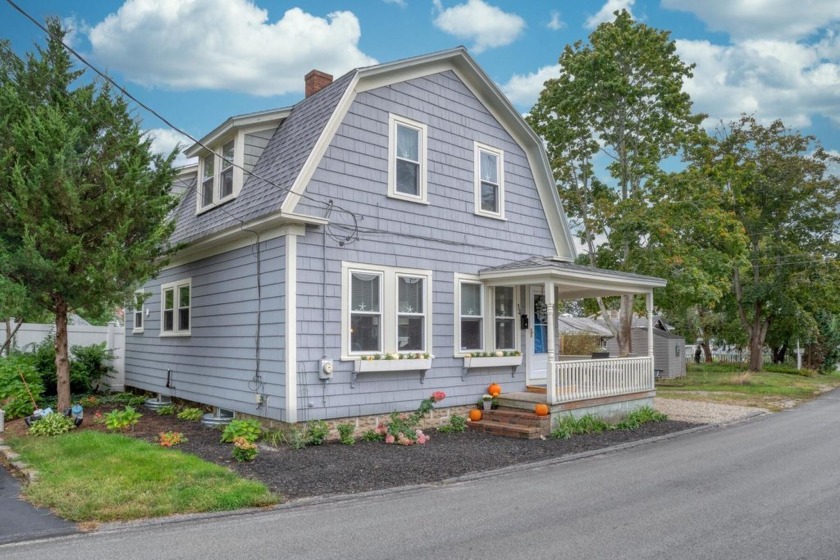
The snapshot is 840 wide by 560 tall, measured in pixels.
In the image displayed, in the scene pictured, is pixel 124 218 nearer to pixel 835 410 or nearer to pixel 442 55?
pixel 442 55

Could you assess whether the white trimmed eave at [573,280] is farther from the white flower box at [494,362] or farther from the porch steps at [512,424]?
the porch steps at [512,424]

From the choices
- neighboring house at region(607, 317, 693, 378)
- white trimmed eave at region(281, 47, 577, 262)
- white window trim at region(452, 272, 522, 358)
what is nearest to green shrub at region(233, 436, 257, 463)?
white trimmed eave at region(281, 47, 577, 262)

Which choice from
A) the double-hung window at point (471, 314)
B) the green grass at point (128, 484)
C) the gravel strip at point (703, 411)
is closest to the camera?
the green grass at point (128, 484)

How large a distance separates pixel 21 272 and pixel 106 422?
113 inches

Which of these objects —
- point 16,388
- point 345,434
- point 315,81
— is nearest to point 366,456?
point 345,434

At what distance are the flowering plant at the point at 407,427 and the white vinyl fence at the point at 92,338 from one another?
9.31 metres

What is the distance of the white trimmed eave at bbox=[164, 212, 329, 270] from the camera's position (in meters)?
9.56

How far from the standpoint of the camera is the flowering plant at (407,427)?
10.0 meters

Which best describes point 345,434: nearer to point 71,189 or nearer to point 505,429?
point 505,429

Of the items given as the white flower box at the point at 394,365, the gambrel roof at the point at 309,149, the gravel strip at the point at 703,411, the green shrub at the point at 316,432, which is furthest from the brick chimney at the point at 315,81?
the gravel strip at the point at 703,411

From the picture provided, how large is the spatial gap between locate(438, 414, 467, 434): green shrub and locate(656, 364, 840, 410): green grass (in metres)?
10.1

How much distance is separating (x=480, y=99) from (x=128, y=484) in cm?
984

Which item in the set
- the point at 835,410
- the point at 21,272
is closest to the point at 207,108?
the point at 21,272

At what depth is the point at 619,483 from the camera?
7621 mm
